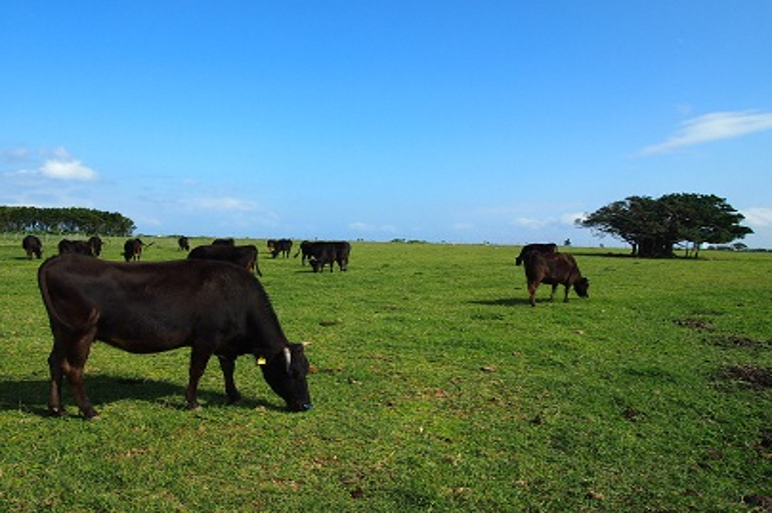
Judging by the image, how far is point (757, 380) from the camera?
8812 millimetres

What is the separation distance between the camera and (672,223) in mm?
59125

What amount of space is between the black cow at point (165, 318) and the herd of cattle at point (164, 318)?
0.03 ft

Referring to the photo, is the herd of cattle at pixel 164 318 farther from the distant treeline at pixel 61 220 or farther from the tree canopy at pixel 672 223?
the distant treeline at pixel 61 220

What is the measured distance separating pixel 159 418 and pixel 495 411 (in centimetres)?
412

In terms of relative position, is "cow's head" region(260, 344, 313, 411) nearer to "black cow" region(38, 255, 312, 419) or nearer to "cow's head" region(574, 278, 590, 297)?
"black cow" region(38, 255, 312, 419)

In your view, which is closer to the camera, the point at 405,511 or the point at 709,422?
the point at 405,511

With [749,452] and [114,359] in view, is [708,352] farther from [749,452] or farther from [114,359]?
[114,359]

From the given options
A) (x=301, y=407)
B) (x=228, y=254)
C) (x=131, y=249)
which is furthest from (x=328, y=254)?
(x=301, y=407)

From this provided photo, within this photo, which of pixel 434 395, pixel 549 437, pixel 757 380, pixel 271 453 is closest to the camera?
pixel 271 453

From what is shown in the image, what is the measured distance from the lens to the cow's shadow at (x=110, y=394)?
7137mm

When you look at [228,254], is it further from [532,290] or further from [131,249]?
[131,249]

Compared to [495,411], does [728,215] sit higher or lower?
higher


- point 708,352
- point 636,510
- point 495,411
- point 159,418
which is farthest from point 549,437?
point 708,352

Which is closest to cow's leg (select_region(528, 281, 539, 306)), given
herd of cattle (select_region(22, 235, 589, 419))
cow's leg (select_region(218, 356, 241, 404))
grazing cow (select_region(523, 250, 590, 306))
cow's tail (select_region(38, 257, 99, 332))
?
grazing cow (select_region(523, 250, 590, 306))
